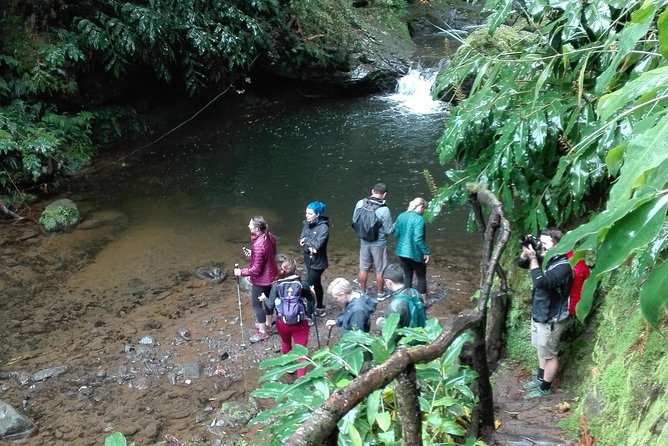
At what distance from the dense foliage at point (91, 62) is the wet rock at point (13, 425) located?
559 cm

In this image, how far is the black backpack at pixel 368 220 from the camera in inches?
256

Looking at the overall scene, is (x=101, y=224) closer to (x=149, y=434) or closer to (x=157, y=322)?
(x=157, y=322)

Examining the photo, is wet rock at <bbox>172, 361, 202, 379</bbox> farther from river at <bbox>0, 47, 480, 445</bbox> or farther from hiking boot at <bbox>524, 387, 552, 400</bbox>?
hiking boot at <bbox>524, 387, 552, 400</bbox>

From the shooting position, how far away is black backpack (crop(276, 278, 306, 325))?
5332 millimetres

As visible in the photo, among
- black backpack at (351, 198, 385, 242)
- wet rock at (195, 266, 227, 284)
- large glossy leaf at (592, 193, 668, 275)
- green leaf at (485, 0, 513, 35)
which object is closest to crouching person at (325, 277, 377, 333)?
black backpack at (351, 198, 385, 242)

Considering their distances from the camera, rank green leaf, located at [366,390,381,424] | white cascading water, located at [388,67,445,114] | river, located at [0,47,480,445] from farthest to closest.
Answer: white cascading water, located at [388,67,445,114] → river, located at [0,47,480,445] → green leaf, located at [366,390,381,424]

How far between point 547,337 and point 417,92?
482 inches

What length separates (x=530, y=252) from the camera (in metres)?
4.30

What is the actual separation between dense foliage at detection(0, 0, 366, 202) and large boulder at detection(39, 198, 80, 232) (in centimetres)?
106

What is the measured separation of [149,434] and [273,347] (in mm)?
1602

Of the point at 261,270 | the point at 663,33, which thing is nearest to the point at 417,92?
the point at 261,270

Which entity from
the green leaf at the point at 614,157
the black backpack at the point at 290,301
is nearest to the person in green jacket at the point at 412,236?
the black backpack at the point at 290,301

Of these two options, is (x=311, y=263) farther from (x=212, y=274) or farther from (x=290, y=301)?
(x=212, y=274)

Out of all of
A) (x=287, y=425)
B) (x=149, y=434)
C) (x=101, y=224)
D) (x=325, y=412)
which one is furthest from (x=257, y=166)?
(x=325, y=412)
